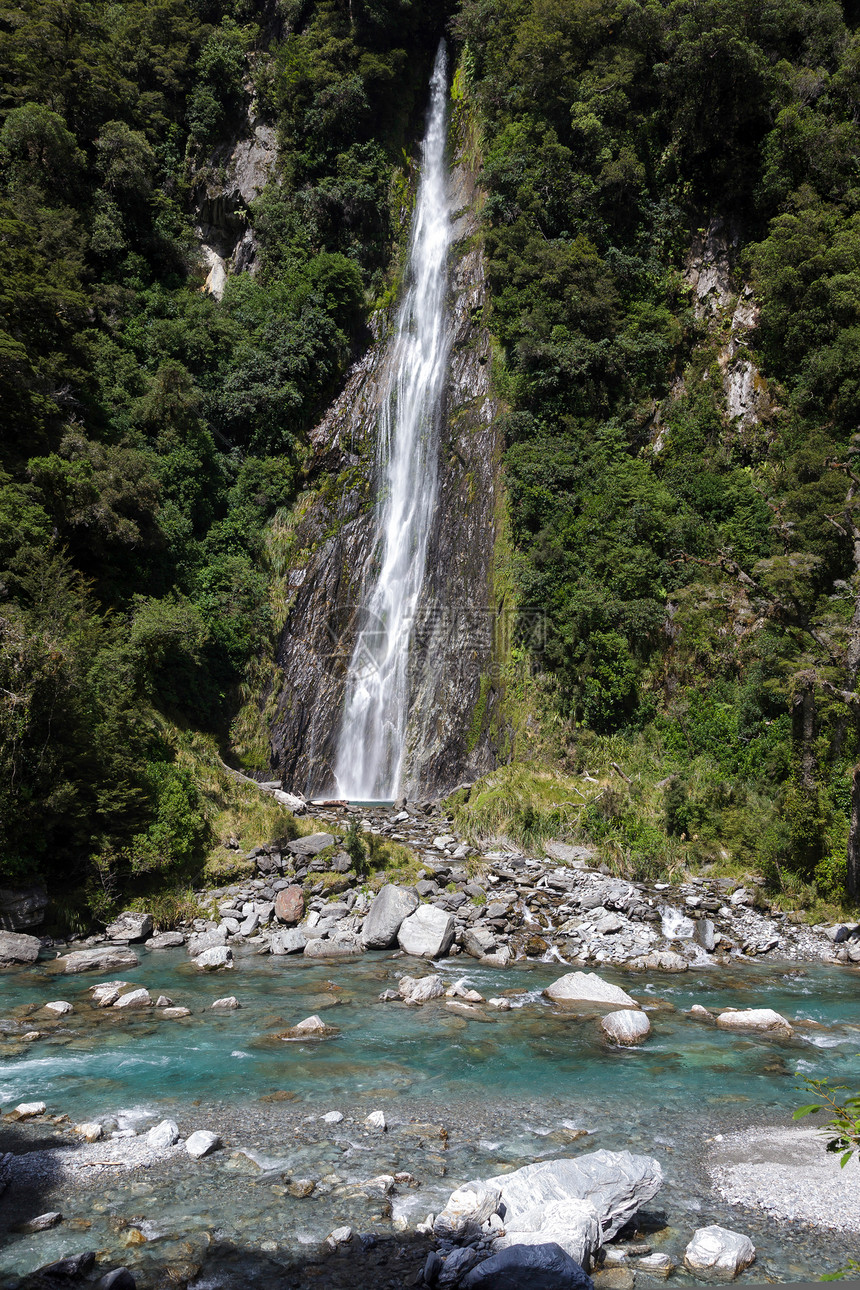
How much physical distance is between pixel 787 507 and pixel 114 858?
16154 mm

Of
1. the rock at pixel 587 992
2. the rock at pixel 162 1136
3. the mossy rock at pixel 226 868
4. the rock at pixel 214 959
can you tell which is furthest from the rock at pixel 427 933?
the rock at pixel 162 1136

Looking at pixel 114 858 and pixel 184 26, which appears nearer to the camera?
pixel 114 858

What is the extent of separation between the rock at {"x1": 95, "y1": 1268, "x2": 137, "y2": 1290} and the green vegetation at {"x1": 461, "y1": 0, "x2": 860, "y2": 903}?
476 inches

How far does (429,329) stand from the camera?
1106 inches

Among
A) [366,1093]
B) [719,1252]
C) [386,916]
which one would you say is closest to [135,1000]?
[366,1093]

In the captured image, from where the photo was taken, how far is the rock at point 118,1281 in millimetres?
4543

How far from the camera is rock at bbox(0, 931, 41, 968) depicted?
1144 centimetres

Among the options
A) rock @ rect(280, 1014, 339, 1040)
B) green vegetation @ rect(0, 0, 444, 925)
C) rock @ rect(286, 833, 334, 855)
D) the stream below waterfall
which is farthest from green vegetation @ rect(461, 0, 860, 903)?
rock @ rect(280, 1014, 339, 1040)

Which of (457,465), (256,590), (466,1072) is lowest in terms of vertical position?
(466,1072)

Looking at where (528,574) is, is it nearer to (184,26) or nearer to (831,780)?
(831,780)

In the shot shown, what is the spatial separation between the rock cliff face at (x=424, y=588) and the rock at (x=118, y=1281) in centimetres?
1604

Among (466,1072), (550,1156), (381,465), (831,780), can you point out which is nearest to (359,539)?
(381,465)

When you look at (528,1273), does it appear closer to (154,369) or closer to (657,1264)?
(657,1264)

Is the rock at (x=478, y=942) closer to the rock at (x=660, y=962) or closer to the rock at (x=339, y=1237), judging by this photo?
the rock at (x=660, y=962)
